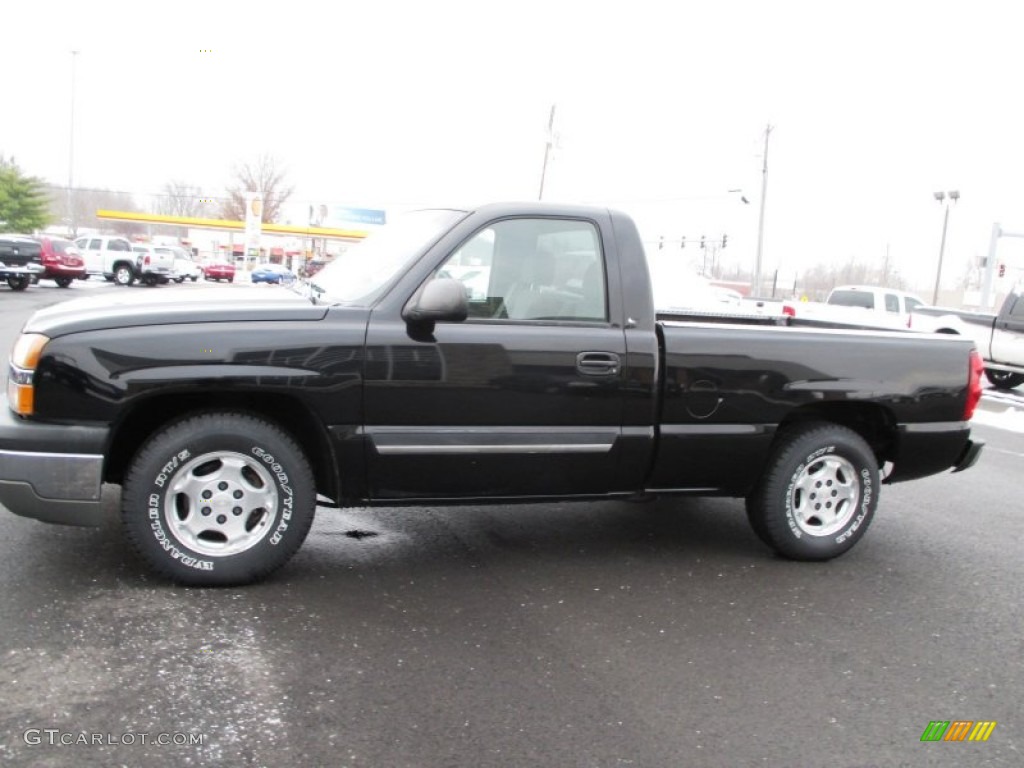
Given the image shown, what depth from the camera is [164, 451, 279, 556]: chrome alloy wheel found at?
3.89 meters

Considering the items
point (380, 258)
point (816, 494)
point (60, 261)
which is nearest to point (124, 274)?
point (60, 261)

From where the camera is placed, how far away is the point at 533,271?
14.4ft

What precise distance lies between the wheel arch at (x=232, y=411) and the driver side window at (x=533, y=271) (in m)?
0.94

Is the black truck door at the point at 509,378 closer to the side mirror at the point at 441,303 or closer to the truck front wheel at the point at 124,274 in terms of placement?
the side mirror at the point at 441,303

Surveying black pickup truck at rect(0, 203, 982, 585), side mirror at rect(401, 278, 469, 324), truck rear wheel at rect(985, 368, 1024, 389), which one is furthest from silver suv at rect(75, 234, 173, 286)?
side mirror at rect(401, 278, 469, 324)

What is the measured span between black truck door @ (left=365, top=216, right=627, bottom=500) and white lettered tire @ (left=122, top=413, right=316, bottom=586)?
415mm

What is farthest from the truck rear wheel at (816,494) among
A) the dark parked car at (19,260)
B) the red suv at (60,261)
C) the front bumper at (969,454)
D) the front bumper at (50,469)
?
the red suv at (60,261)

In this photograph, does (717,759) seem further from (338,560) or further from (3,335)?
(3,335)

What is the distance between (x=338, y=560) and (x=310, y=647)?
1058mm

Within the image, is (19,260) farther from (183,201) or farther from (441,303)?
(183,201)

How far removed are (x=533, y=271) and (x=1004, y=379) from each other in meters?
14.3

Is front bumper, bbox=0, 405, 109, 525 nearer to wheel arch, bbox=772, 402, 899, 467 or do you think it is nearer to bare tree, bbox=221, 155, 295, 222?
wheel arch, bbox=772, 402, 899, 467

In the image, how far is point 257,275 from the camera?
5284cm

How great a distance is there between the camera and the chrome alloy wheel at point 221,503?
3887 mm
